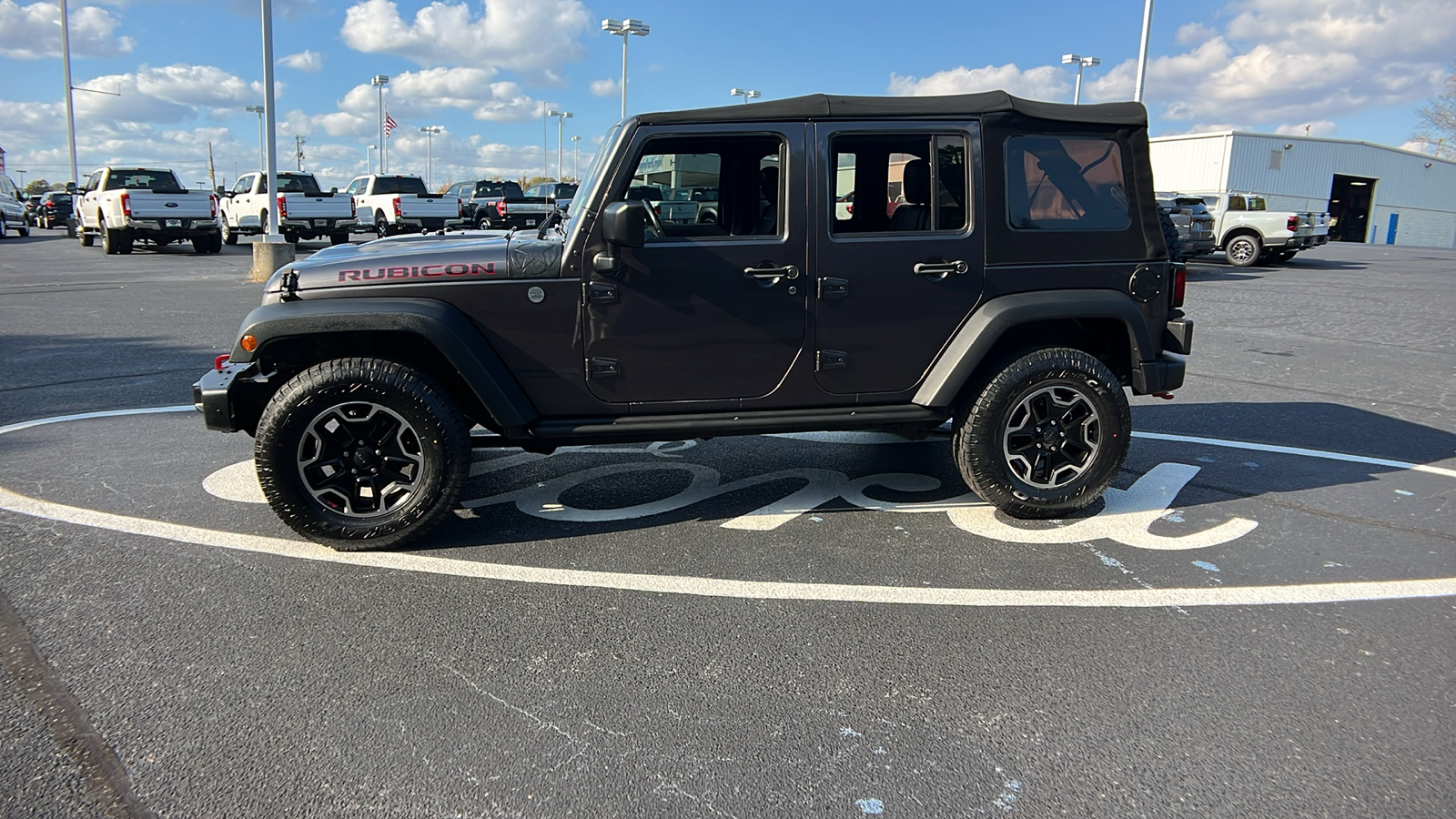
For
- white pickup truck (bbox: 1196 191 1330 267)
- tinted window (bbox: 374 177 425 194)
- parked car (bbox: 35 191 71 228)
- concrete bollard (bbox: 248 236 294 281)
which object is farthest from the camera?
parked car (bbox: 35 191 71 228)

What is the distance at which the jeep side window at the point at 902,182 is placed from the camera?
4.09 metres

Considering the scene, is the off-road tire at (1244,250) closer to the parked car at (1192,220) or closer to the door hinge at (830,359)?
the parked car at (1192,220)

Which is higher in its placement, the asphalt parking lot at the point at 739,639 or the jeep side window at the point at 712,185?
the jeep side window at the point at 712,185

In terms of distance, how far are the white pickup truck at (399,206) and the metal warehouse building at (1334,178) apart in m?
34.3

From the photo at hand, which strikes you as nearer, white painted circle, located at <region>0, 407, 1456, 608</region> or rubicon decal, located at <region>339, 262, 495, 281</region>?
white painted circle, located at <region>0, 407, 1456, 608</region>

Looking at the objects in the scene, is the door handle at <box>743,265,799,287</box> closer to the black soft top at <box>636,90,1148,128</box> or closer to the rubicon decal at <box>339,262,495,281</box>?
the black soft top at <box>636,90,1148,128</box>

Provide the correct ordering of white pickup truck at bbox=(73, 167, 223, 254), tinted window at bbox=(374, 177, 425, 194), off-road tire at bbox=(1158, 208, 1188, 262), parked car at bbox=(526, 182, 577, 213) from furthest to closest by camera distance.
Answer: tinted window at bbox=(374, 177, 425, 194) < parked car at bbox=(526, 182, 577, 213) < white pickup truck at bbox=(73, 167, 223, 254) < off-road tire at bbox=(1158, 208, 1188, 262)

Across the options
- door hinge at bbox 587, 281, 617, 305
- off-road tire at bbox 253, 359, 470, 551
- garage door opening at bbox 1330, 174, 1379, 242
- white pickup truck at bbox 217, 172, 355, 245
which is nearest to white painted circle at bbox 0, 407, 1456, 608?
off-road tire at bbox 253, 359, 470, 551

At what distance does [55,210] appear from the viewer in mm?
37125

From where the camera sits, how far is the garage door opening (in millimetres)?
50094

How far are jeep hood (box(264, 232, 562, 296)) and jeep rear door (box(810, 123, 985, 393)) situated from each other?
3.91 feet

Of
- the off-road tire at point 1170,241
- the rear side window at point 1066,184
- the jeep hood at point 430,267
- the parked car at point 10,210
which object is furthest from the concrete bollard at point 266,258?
the parked car at point 10,210

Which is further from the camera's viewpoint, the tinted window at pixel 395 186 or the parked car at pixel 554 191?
the tinted window at pixel 395 186

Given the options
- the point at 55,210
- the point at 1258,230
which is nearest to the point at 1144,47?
the point at 1258,230
